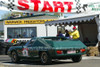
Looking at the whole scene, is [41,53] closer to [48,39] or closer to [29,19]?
[48,39]

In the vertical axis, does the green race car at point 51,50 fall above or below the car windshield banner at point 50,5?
below

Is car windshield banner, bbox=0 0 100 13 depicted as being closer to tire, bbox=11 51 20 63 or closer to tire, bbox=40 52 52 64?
tire, bbox=11 51 20 63

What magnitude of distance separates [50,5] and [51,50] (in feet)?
11.4

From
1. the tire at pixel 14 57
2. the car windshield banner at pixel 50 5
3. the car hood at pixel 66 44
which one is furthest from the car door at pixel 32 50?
the car windshield banner at pixel 50 5

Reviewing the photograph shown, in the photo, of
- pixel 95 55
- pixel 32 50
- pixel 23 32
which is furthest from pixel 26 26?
pixel 32 50

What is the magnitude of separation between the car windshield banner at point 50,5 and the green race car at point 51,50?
194 cm

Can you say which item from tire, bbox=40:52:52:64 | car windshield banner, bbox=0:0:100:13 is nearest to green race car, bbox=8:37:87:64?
tire, bbox=40:52:52:64

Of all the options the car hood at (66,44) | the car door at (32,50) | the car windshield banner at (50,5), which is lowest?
the car door at (32,50)

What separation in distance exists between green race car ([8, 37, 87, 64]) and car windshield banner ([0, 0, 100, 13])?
194cm

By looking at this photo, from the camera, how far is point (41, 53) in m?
12.7

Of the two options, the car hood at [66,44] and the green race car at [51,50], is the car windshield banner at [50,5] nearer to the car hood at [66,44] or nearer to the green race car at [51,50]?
the green race car at [51,50]

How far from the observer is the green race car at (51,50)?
1209 cm

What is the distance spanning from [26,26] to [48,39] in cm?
2803

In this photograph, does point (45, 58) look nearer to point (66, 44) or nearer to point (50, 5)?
point (66, 44)
